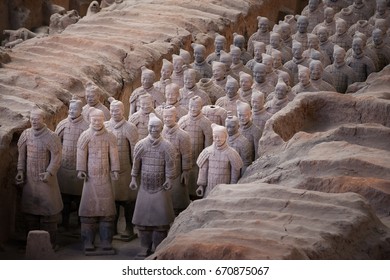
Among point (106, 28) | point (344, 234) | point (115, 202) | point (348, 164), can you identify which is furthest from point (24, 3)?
point (344, 234)

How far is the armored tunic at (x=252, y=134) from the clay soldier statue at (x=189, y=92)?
1328 millimetres

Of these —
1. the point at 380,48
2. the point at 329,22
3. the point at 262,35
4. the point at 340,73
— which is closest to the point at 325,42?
the point at 380,48

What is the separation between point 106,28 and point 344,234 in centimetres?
803

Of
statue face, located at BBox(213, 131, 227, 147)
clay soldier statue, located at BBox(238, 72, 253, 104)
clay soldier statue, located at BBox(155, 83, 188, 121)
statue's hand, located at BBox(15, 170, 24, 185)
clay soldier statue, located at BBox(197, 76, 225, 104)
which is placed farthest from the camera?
clay soldier statue, located at BBox(197, 76, 225, 104)

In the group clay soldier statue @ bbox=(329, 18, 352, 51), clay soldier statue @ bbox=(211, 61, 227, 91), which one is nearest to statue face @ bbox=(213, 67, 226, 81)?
clay soldier statue @ bbox=(211, 61, 227, 91)

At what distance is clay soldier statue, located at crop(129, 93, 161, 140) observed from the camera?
12.3 metres

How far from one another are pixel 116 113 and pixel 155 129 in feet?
2.65

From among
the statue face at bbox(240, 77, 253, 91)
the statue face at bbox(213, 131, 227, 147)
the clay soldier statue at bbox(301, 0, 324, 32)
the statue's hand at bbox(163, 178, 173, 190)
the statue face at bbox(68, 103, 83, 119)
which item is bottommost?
the clay soldier statue at bbox(301, 0, 324, 32)

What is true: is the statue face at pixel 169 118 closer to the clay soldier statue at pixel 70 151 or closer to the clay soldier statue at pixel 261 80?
the clay soldier statue at pixel 70 151

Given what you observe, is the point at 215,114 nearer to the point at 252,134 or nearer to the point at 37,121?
the point at 252,134

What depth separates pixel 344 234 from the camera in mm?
8641

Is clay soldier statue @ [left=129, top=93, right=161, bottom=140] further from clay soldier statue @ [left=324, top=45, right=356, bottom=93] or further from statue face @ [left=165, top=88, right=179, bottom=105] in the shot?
clay soldier statue @ [left=324, top=45, right=356, bottom=93]

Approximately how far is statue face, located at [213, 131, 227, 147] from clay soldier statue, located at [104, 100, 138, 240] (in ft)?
3.39
